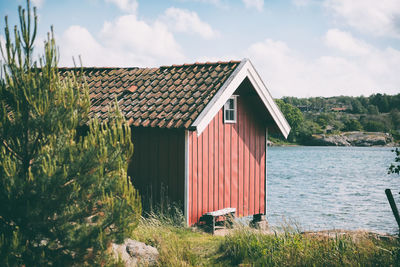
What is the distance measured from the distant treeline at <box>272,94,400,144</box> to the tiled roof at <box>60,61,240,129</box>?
8265cm

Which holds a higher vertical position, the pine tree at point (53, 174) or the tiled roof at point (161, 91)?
the tiled roof at point (161, 91)

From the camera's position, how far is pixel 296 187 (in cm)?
A: 3744

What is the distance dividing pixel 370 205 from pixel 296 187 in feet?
30.1

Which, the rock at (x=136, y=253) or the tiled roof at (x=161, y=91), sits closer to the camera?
the rock at (x=136, y=253)

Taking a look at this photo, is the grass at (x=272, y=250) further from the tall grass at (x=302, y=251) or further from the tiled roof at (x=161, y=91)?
the tiled roof at (x=161, y=91)

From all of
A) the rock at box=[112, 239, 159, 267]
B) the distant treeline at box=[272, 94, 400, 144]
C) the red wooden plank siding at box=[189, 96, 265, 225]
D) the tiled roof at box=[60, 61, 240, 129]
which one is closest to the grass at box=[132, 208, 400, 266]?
the rock at box=[112, 239, 159, 267]

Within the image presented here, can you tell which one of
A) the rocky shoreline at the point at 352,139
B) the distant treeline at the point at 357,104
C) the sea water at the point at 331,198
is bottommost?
the sea water at the point at 331,198

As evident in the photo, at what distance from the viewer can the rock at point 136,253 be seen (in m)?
7.89

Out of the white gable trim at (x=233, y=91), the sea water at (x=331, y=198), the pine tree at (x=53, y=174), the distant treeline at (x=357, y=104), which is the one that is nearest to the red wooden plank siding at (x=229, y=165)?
the white gable trim at (x=233, y=91)

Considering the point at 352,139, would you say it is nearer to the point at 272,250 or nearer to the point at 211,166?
the point at 211,166

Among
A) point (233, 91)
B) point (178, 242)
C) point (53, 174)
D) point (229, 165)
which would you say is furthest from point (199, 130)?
point (53, 174)

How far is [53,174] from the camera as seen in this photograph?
6418 millimetres

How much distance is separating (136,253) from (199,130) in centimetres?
393

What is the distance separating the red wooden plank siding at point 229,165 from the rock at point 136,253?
3720 millimetres
